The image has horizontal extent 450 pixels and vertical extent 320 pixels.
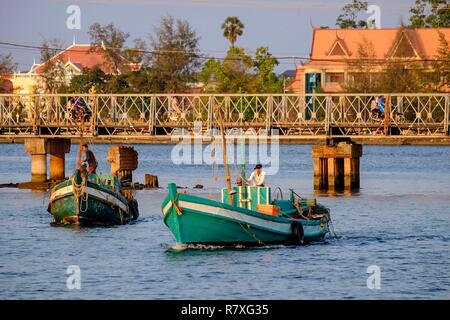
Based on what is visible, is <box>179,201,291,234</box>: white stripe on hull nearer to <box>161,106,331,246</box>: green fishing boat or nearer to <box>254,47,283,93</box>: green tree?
<box>161,106,331,246</box>: green fishing boat

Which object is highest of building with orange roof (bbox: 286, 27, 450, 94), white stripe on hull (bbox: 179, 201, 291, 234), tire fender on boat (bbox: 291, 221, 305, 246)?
building with orange roof (bbox: 286, 27, 450, 94)

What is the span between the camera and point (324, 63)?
162 meters

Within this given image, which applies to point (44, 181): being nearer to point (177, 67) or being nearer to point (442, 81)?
point (442, 81)

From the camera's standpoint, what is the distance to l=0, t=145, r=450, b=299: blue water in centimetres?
4069

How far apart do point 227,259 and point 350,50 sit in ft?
390

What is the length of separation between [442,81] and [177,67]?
126 feet

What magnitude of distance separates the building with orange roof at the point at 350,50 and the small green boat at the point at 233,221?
354ft

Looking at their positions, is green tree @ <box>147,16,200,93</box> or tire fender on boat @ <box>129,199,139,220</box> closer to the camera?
tire fender on boat @ <box>129,199,139,220</box>

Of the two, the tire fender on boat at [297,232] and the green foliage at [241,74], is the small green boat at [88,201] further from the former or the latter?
the green foliage at [241,74]

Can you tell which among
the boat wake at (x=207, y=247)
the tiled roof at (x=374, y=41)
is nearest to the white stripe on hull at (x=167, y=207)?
the boat wake at (x=207, y=247)

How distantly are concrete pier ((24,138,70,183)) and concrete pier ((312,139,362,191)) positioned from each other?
15.7 m

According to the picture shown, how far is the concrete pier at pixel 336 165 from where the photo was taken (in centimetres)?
7838

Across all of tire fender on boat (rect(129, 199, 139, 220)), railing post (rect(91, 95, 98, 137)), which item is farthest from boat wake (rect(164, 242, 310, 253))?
railing post (rect(91, 95, 98, 137))

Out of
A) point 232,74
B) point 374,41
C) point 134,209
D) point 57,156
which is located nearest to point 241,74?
point 232,74
